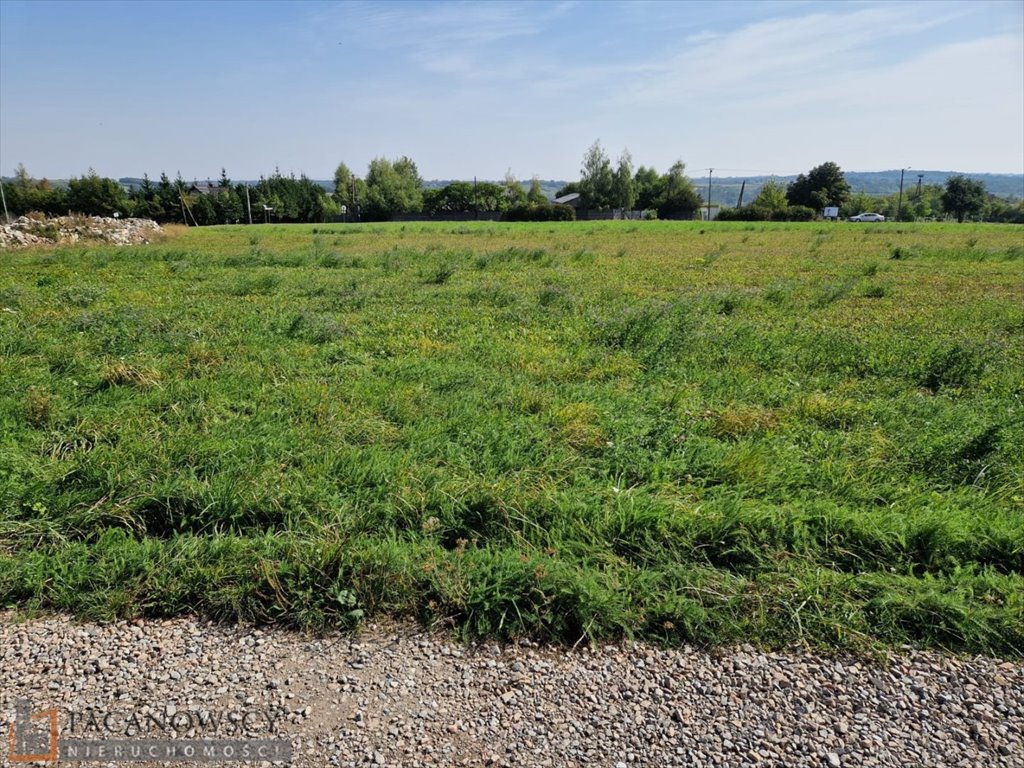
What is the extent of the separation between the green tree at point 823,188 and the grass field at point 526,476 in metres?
92.4

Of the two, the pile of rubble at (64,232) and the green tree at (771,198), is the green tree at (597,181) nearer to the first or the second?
the green tree at (771,198)

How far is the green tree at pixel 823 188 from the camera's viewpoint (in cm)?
9088

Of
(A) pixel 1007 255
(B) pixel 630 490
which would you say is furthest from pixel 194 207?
A: (B) pixel 630 490

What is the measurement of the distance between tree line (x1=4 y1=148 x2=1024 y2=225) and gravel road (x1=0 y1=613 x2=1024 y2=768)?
77.0 meters

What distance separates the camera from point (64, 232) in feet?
94.4

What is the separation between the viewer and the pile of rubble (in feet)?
86.6

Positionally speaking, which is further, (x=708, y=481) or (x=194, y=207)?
(x=194, y=207)

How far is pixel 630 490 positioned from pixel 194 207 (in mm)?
89376

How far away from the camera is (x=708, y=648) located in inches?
124

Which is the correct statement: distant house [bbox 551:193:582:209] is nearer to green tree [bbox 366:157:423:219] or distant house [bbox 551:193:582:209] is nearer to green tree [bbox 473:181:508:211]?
green tree [bbox 473:181:508:211]

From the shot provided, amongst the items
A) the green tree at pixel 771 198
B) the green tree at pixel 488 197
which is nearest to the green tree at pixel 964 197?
the green tree at pixel 771 198

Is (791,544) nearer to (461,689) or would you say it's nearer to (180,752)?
(461,689)

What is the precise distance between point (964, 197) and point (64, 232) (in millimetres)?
108899

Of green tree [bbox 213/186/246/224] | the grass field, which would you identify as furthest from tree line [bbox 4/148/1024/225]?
the grass field
